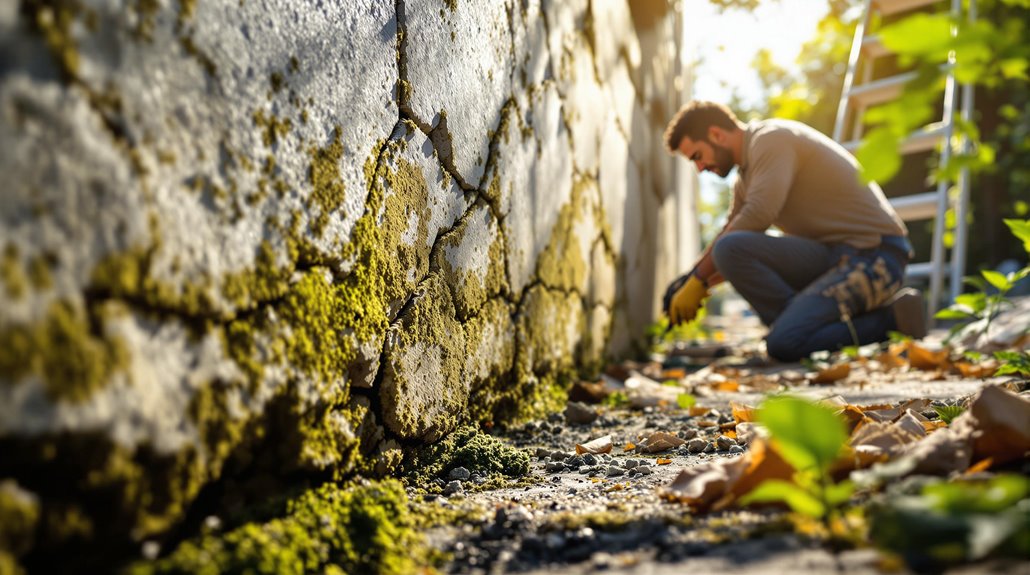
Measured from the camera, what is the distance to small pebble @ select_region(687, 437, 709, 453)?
4.24 feet

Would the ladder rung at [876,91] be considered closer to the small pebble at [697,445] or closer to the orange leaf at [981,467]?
the small pebble at [697,445]

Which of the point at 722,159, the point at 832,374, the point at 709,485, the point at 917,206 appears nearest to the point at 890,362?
the point at 832,374

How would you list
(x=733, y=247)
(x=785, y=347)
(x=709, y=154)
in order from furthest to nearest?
(x=709, y=154), (x=733, y=247), (x=785, y=347)

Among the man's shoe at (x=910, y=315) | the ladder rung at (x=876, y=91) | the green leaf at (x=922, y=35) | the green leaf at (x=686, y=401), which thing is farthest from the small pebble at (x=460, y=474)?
the ladder rung at (x=876, y=91)

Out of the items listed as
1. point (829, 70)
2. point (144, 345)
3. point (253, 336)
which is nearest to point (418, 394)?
point (253, 336)

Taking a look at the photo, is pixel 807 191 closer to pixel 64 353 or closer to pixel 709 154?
pixel 709 154

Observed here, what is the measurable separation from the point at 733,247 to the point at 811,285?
0.32 meters

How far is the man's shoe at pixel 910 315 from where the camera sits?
10.0 feet

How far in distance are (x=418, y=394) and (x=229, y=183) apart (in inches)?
19.4

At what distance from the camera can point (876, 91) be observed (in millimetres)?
4598

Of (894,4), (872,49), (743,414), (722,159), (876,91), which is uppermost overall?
(894,4)

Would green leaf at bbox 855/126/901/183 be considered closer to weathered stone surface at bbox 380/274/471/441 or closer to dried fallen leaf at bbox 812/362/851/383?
weathered stone surface at bbox 380/274/471/441

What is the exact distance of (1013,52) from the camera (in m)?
0.62

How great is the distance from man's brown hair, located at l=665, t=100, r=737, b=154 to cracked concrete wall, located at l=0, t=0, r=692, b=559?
161cm
